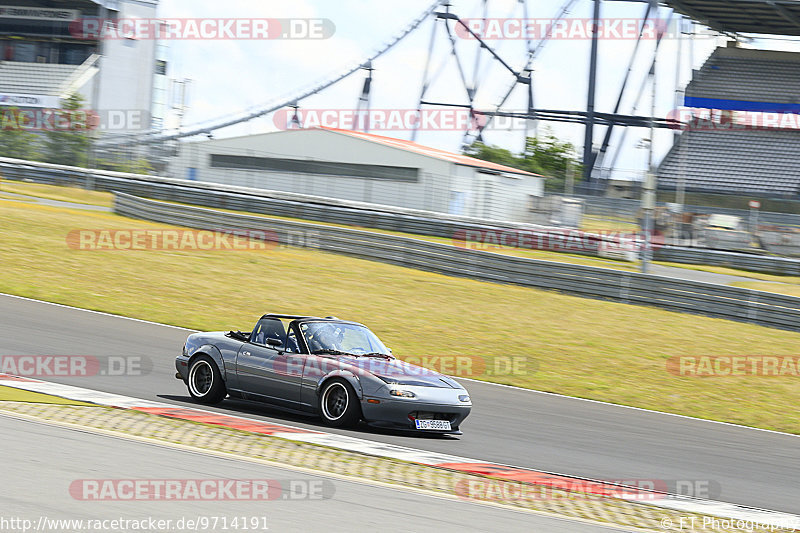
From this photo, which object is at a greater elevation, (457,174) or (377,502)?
(457,174)

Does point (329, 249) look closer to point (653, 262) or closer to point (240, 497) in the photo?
point (653, 262)

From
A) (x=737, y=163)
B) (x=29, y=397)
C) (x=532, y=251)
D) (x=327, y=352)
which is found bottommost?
(x=29, y=397)

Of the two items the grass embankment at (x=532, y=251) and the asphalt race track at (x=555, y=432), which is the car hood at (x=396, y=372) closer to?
the asphalt race track at (x=555, y=432)

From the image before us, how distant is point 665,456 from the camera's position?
8.97 meters

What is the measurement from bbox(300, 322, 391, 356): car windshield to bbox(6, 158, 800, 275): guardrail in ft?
60.1

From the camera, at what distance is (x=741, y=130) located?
4969 centimetres

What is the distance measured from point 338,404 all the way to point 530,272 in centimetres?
1323

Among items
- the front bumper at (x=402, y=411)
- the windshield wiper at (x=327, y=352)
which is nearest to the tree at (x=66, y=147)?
the windshield wiper at (x=327, y=352)

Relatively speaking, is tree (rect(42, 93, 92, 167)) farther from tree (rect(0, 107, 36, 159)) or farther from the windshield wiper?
the windshield wiper

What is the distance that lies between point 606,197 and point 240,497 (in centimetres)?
3333

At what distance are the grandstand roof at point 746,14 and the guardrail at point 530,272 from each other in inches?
1222

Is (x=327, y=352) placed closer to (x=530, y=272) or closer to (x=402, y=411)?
(x=402, y=411)

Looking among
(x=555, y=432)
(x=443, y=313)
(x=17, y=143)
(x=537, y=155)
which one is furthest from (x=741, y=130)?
(x=555, y=432)

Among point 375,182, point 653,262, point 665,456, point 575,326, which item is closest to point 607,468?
point 665,456
